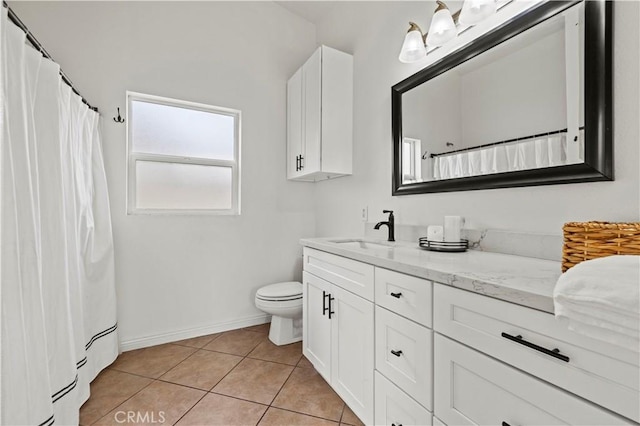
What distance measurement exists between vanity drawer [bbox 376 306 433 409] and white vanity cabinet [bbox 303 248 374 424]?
75 millimetres

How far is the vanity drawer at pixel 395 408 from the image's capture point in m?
1.01

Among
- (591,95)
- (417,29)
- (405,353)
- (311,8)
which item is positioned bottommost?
(405,353)

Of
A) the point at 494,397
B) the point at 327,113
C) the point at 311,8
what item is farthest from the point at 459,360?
the point at 311,8

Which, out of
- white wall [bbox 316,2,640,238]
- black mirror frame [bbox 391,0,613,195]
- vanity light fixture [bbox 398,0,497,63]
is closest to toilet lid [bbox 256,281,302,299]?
white wall [bbox 316,2,640,238]

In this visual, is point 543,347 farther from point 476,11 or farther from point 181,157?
point 181,157

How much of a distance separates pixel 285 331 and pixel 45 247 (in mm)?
1653

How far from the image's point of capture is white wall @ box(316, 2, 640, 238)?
95 cm

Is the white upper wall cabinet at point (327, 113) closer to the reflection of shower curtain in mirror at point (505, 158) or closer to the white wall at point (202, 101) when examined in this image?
the white wall at point (202, 101)

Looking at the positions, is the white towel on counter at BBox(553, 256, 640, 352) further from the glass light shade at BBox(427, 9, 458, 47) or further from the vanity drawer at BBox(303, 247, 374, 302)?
the glass light shade at BBox(427, 9, 458, 47)

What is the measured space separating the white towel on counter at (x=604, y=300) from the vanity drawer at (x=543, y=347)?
0.04 m

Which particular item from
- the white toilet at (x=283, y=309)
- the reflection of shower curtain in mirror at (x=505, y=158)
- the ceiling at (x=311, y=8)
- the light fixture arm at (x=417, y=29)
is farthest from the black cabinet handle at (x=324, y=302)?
the ceiling at (x=311, y=8)

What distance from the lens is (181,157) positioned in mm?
2477

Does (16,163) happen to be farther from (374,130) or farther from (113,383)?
(374,130)

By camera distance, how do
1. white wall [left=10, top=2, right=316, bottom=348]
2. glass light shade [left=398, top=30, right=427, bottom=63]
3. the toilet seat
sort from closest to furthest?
glass light shade [left=398, top=30, right=427, bottom=63] → white wall [left=10, top=2, right=316, bottom=348] → the toilet seat
